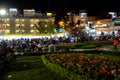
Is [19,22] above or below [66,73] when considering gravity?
above

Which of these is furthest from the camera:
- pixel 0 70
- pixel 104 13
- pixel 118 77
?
pixel 104 13

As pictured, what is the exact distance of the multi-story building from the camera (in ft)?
351

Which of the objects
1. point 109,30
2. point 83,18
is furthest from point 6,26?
point 109,30

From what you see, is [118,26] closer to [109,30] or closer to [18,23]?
[109,30]

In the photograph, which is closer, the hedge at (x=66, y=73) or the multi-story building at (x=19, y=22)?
the hedge at (x=66, y=73)

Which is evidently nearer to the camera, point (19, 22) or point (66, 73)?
point (66, 73)

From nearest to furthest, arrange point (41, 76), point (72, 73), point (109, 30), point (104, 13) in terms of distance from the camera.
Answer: point (72, 73) → point (41, 76) → point (109, 30) → point (104, 13)

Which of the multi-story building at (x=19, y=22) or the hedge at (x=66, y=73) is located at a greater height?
the multi-story building at (x=19, y=22)

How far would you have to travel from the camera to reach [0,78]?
37.5 ft

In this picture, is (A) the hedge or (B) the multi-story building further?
(B) the multi-story building

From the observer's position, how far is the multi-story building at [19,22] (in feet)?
351

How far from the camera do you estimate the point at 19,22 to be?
110 metres

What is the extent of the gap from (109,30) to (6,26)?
48620mm

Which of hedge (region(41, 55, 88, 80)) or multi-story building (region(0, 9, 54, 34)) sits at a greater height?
multi-story building (region(0, 9, 54, 34))
